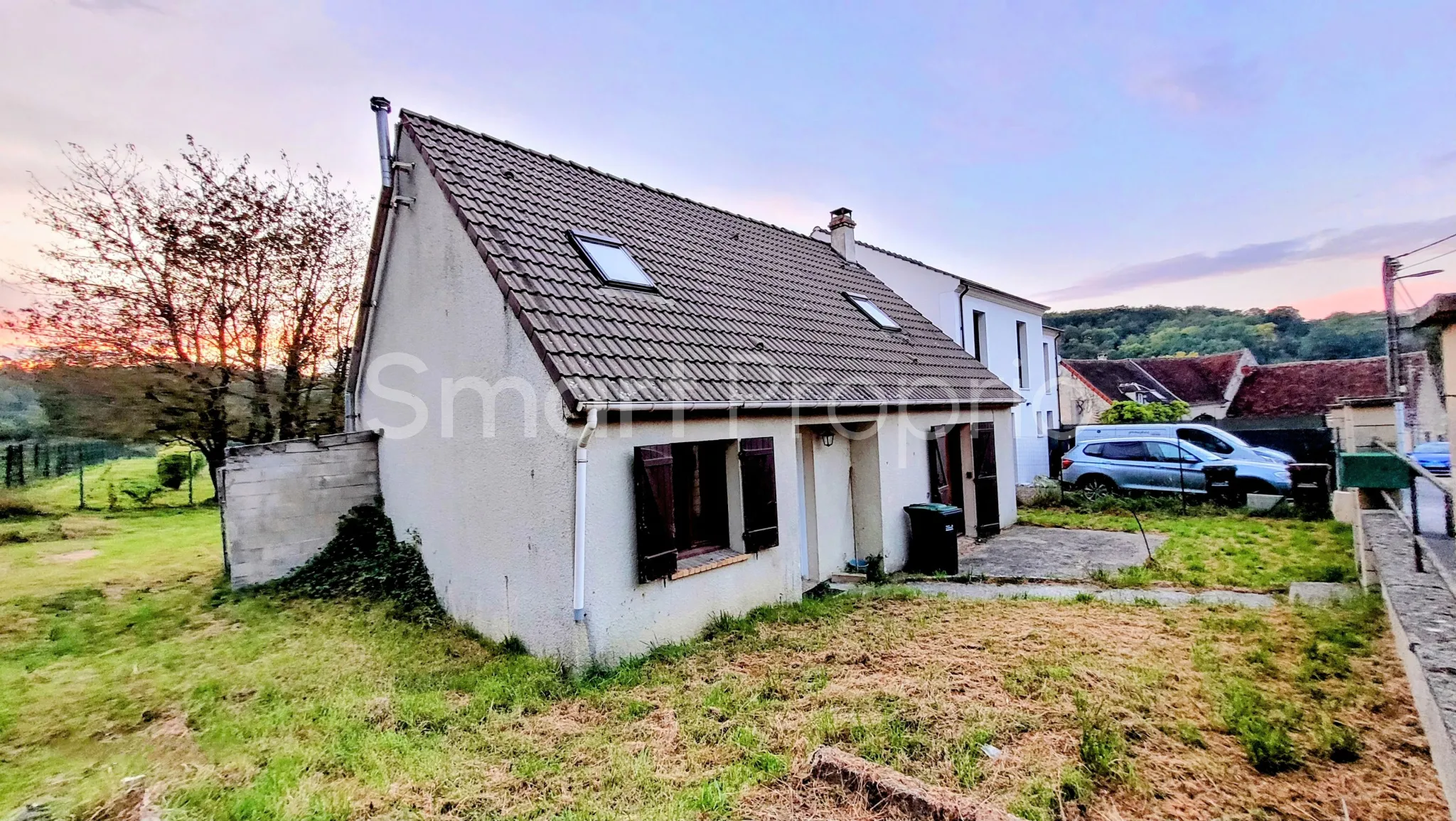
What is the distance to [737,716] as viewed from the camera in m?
4.25

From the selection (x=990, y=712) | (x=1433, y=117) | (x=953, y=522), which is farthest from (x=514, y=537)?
(x=1433, y=117)

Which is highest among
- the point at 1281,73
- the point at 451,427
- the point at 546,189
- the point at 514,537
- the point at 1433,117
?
the point at 1281,73

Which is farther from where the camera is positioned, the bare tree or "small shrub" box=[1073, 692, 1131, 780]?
the bare tree

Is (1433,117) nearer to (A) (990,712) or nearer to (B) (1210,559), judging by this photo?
(B) (1210,559)

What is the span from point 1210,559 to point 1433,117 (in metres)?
6.90

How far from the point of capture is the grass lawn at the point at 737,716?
129 inches

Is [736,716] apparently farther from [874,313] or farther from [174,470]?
[174,470]

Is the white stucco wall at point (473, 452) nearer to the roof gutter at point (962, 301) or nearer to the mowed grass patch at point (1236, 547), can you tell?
the mowed grass patch at point (1236, 547)

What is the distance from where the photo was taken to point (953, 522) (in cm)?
905

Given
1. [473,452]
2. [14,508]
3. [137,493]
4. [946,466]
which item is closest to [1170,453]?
[946,466]

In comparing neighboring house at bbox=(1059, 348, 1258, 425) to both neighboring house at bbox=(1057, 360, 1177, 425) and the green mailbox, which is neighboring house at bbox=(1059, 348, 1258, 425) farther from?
the green mailbox

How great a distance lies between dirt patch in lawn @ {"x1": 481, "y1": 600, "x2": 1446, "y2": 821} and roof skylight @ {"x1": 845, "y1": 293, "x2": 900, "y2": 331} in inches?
269

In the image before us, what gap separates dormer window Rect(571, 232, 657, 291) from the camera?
7.03 m

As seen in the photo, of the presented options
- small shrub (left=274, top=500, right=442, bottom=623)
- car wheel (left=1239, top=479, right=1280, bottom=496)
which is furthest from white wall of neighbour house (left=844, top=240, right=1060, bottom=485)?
small shrub (left=274, top=500, right=442, bottom=623)
